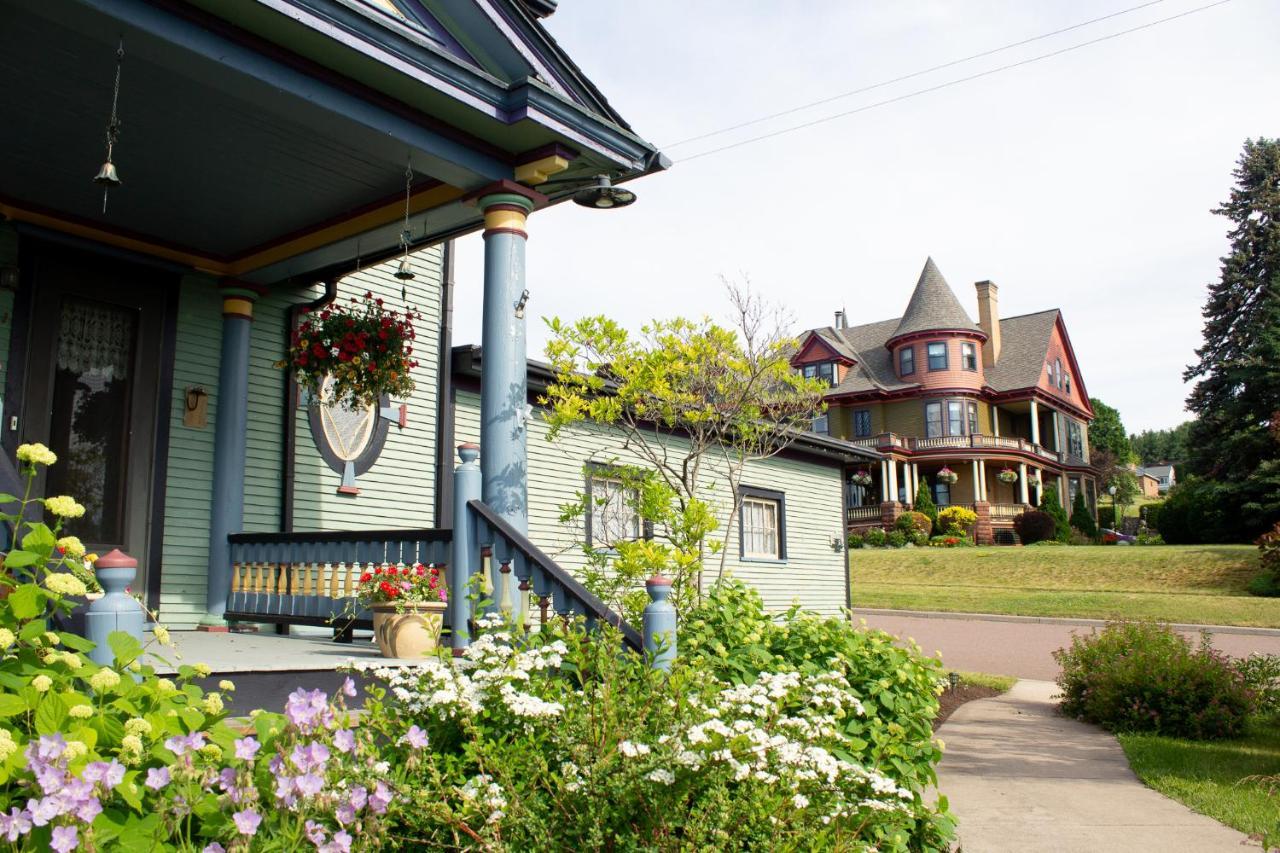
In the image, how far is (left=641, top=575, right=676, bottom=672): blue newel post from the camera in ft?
15.8

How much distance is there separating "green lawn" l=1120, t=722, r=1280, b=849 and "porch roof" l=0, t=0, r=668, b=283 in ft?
18.5

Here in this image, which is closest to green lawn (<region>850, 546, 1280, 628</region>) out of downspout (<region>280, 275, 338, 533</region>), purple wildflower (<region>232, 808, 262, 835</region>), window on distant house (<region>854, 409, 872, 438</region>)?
window on distant house (<region>854, 409, 872, 438</region>)

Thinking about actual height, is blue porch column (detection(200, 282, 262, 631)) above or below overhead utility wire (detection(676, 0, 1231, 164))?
below

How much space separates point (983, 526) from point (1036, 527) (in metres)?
2.30

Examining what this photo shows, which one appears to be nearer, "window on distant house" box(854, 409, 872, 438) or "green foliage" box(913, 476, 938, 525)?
"green foliage" box(913, 476, 938, 525)

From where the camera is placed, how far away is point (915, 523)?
37.7 metres

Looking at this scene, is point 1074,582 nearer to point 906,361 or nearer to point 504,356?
point 906,361

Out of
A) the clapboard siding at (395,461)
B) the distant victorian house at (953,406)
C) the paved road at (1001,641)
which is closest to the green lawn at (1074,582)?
the paved road at (1001,641)

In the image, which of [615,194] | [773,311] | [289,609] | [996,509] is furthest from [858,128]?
[996,509]

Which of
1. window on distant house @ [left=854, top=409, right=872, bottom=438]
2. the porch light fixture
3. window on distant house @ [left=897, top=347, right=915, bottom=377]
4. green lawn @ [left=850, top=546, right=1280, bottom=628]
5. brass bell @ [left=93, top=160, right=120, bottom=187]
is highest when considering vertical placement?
window on distant house @ [left=897, top=347, right=915, bottom=377]

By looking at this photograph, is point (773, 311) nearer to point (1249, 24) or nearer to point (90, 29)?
point (90, 29)

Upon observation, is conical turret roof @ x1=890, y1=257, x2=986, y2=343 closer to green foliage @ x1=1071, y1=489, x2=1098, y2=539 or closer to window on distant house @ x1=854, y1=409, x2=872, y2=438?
window on distant house @ x1=854, y1=409, x2=872, y2=438

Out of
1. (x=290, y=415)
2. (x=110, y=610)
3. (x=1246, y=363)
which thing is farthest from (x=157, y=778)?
(x=1246, y=363)

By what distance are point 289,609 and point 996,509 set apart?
123ft
